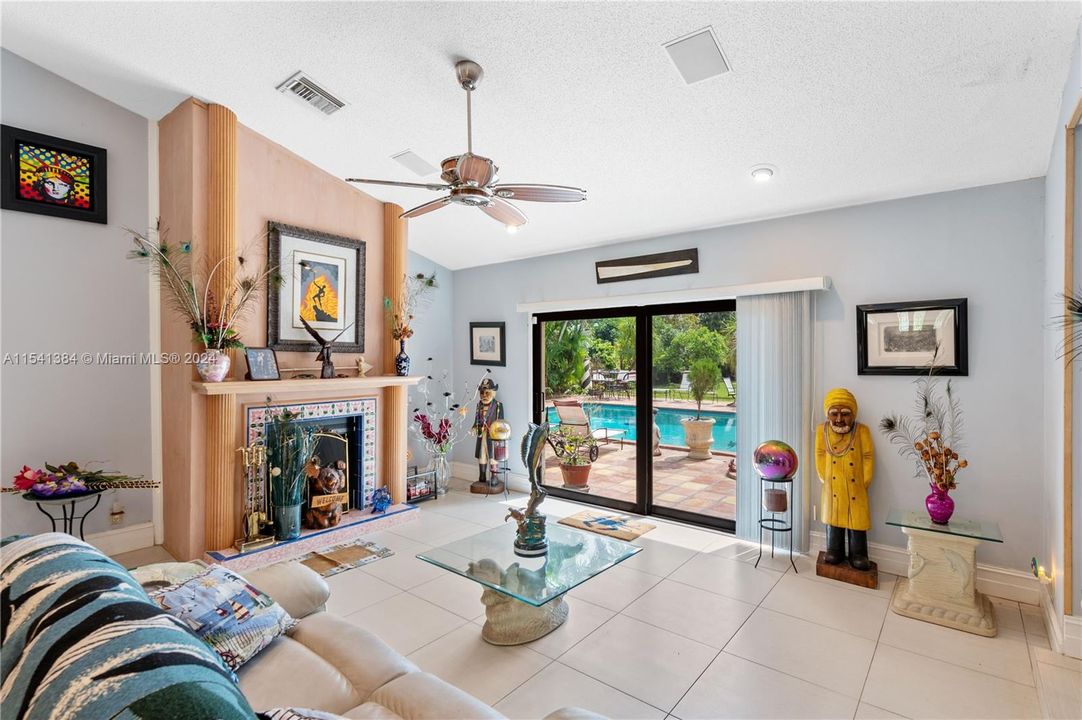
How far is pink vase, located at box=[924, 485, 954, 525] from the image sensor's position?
2.97 meters

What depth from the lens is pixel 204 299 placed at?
11.4 ft

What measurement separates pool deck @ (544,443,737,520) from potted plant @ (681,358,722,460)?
0.28 feet

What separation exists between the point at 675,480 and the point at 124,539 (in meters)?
4.32

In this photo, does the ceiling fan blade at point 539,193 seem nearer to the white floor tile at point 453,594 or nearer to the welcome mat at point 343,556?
the white floor tile at point 453,594

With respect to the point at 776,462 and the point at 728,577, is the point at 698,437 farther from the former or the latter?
the point at 728,577

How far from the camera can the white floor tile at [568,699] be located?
2121 mm

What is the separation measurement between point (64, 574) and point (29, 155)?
3.70 metres

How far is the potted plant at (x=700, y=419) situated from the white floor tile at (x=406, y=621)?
2.57m

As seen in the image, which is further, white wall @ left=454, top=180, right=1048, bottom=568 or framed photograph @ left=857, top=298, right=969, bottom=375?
framed photograph @ left=857, top=298, right=969, bottom=375

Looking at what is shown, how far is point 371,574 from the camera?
348cm

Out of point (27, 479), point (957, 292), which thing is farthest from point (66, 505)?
point (957, 292)

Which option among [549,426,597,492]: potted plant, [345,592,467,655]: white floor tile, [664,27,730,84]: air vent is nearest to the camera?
A: [664,27,730,84]: air vent

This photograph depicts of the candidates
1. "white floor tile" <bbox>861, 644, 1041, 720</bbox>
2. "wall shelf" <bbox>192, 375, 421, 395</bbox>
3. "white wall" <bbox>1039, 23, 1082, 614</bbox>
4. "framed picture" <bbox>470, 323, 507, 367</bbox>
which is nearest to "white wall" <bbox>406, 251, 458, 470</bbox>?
"framed picture" <bbox>470, 323, 507, 367</bbox>

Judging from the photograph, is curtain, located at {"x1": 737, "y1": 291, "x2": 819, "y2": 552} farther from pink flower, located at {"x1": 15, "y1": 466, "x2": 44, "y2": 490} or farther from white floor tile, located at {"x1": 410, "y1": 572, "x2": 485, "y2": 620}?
pink flower, located at {"x1": 15, "y1": 466, "x2": 44, "y2": 490}
